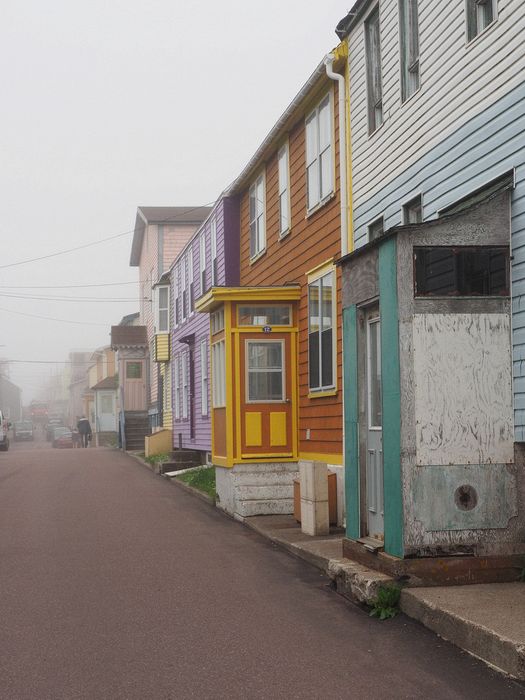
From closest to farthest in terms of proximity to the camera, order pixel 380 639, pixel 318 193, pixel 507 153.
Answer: pixel 380 639 → pixel 507 153 → pixel 318 193

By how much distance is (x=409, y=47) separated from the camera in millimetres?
12133

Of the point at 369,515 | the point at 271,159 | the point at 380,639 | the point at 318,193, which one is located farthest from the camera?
the point at 271,159

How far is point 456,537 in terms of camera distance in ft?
27.9

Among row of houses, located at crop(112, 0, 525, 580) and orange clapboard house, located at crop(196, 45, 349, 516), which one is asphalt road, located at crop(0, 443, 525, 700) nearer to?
row of houses, located at crop(112, 0, 525, 580)

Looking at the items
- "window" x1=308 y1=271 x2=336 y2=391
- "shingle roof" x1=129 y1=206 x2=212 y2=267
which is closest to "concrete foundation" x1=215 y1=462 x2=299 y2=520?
"window" x1=308 y1=271 x2=336 y2=391

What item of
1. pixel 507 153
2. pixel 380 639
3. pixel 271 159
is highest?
pixel 271 159

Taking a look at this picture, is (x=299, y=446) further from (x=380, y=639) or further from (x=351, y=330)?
(x=380, y=639)

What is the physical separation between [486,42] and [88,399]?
88.0 meters

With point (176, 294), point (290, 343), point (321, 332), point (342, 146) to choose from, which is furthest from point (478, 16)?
point (176, 294)

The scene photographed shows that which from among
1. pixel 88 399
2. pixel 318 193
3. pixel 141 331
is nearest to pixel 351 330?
pixel 318 193

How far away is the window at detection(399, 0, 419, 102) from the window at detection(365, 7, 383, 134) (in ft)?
3.23

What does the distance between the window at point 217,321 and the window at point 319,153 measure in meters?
2.35

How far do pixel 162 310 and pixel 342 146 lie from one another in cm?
2337

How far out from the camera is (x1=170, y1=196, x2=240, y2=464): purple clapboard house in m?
22.4
